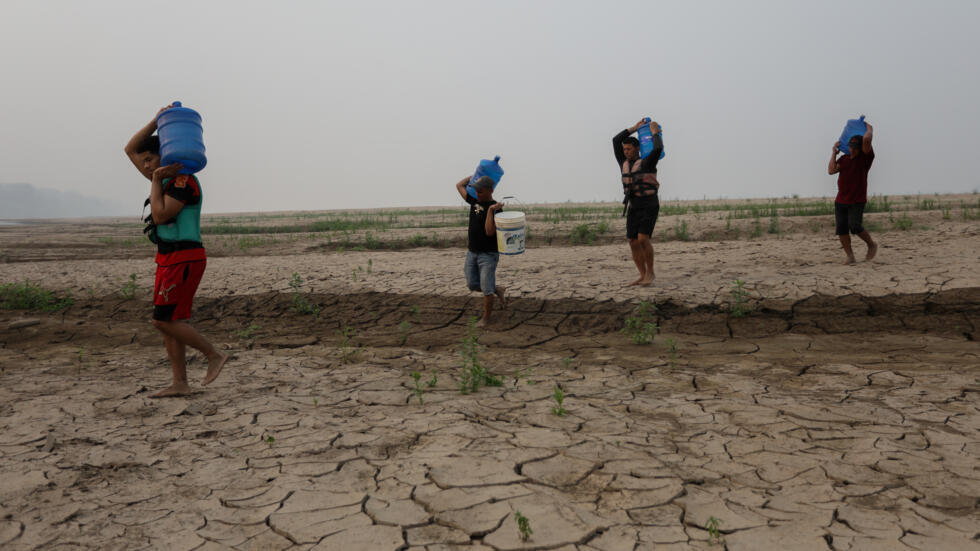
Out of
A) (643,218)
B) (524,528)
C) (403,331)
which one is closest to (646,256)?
(643,218)

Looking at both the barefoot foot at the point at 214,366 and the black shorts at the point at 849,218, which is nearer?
the barefoot foot at the point at 214,366

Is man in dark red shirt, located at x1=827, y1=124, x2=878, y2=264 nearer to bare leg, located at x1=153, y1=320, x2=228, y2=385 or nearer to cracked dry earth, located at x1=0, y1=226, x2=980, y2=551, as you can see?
cracked dry earth, located at x1=0, y1=226, x2=980, y2=551

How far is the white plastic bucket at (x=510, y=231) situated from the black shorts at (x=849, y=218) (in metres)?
4.02

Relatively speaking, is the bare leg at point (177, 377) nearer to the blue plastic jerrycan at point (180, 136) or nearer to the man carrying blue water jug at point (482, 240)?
the blue plastic jerrycan at point (180, 136)

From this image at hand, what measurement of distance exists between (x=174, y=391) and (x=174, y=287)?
82cm

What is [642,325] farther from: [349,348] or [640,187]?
[349,348]

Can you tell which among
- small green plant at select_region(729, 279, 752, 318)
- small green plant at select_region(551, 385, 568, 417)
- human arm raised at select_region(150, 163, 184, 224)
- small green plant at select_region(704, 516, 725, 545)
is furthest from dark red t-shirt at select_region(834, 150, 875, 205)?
human arm raised at select_region(150, 163, 184, 224)

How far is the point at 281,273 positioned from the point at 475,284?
391cm

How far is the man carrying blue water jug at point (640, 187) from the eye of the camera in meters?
6.69

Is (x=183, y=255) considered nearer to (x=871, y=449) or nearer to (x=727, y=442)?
(x=727, y=442)

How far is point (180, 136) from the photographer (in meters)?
3.76

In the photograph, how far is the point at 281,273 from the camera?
8930mm

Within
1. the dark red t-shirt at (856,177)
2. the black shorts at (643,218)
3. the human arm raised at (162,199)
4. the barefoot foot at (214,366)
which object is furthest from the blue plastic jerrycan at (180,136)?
the dark red t-shirt at (856,177)

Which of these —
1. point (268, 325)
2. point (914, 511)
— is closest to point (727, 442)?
point (914, 511)
